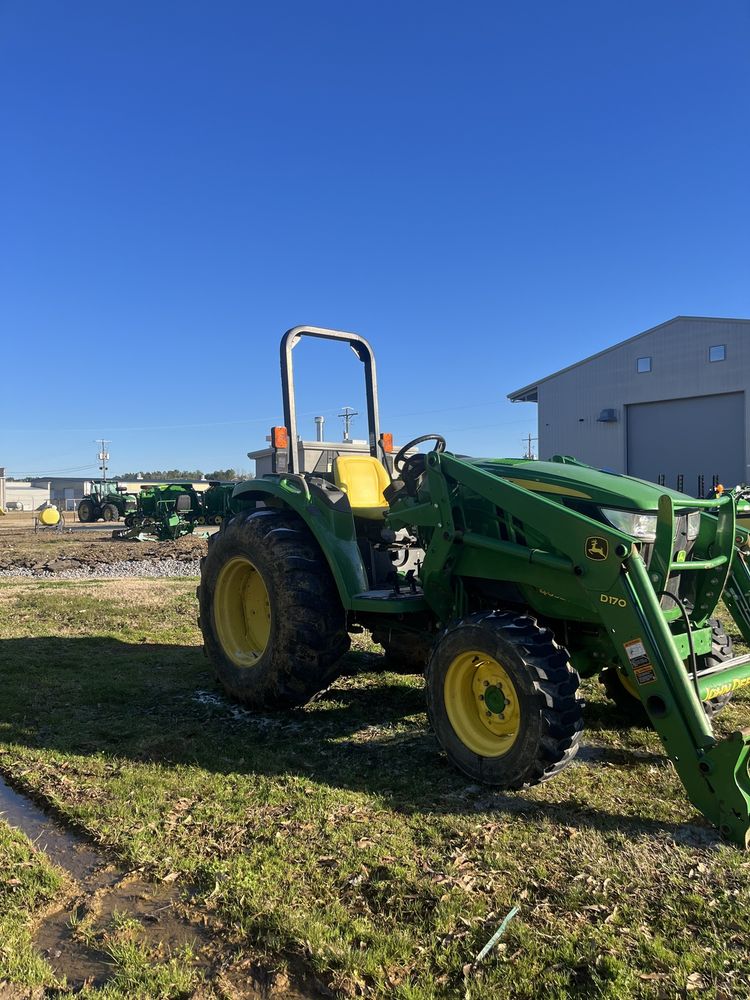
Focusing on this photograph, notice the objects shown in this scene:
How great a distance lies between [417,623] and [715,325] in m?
26.0

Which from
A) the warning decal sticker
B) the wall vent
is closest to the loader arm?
the warning decal sticker

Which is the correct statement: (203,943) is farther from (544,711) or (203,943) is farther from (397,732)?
(397,732)

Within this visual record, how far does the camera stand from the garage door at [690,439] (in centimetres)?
2672

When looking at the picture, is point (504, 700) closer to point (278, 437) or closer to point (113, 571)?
point (278, 437)

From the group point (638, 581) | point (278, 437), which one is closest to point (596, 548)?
point (638, 581)

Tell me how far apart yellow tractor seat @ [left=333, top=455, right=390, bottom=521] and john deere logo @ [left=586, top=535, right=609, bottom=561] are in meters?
1.89

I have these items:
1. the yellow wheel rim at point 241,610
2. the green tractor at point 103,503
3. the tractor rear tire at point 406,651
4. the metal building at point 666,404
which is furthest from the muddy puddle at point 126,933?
the green tractor at point 103,503

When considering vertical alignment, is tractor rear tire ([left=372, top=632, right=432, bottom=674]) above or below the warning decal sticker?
below

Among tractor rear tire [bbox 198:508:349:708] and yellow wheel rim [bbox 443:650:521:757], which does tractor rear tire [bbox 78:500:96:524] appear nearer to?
tractor rear tire [bbox 198:508:349:708]

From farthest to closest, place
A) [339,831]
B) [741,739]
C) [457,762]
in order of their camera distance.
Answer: [457,762] < [339,831] < [741,739]

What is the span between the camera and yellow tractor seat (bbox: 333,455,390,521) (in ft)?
17.9

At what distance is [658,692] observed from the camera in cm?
343

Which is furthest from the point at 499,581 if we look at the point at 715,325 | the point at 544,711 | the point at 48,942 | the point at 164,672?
the point at 715,325

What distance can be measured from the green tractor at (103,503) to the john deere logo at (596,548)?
1283 inches
